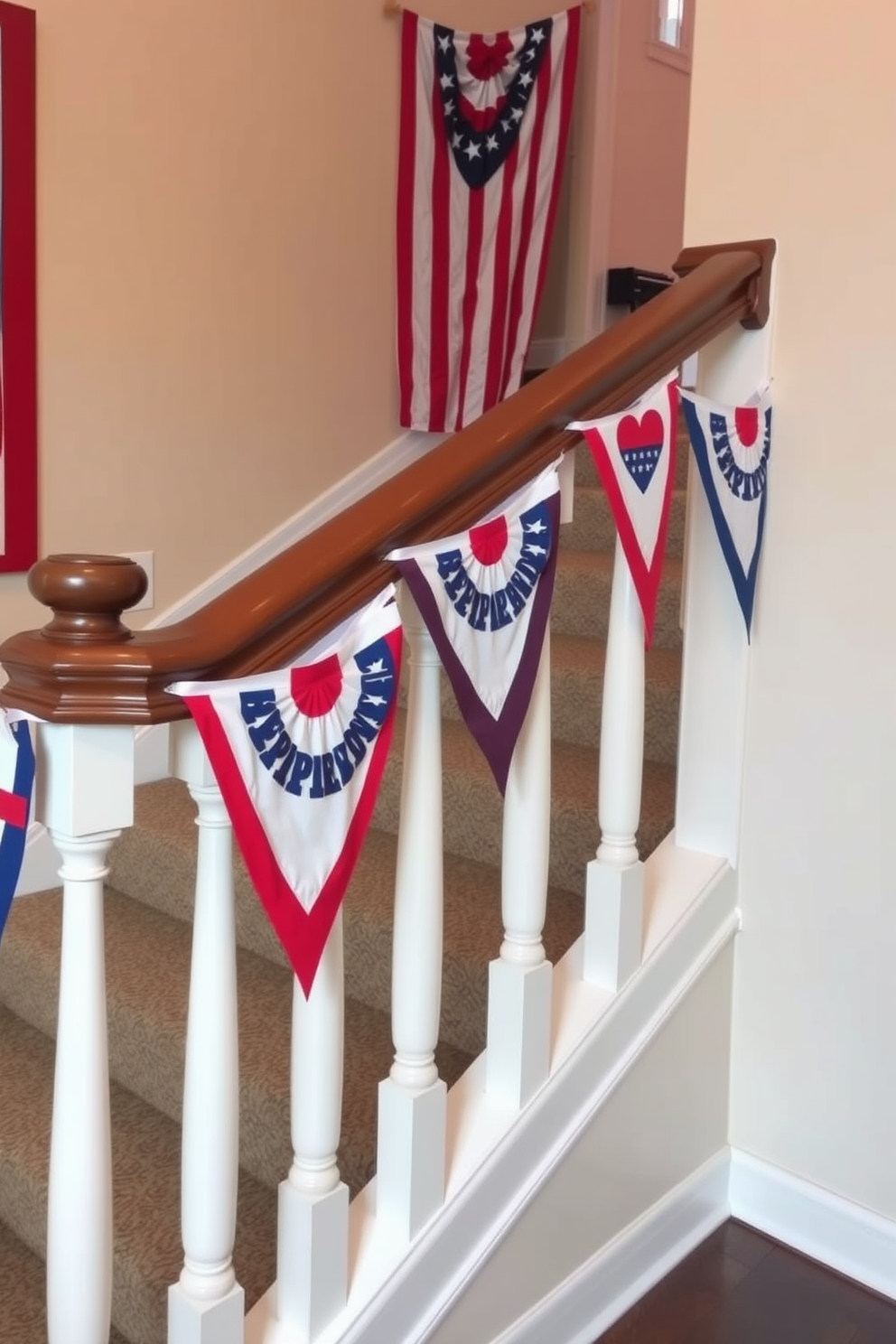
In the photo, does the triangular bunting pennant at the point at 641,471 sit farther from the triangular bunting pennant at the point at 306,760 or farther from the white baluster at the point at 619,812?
the triangular bunting pennant at the point at 306,760

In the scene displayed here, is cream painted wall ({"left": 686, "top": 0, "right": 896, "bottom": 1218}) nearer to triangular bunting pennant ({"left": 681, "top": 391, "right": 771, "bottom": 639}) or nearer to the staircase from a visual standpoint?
triangular bunting pennant ({"left": 681, "top": 391, "right": 771, "bottom": 639})

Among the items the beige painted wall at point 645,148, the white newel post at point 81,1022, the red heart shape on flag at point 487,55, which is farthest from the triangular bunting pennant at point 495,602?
the beige painted wall at point 645,148

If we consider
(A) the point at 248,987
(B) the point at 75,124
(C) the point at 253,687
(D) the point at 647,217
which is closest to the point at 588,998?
(A) the point at 248,987

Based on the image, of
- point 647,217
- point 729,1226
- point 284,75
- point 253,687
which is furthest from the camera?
point 647,217

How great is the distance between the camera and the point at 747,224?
158 centimetres

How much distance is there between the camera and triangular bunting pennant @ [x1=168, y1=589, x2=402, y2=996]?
97cm

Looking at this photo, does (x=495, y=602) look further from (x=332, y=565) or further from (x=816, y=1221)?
(x=816, y=1221)

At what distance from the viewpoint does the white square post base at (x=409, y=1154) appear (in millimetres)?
1232

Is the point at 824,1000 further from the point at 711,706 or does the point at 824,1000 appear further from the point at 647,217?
the point at 647,217

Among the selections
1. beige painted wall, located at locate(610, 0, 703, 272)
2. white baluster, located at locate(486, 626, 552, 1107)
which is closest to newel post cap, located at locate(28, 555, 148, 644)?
white baluster, located at locate(486, 626, 552, 1107)

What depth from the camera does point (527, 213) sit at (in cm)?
306

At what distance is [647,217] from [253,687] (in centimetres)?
306

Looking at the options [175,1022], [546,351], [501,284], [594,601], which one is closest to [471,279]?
[501,284]

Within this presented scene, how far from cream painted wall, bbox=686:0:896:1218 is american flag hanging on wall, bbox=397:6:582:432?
141 centimetres
